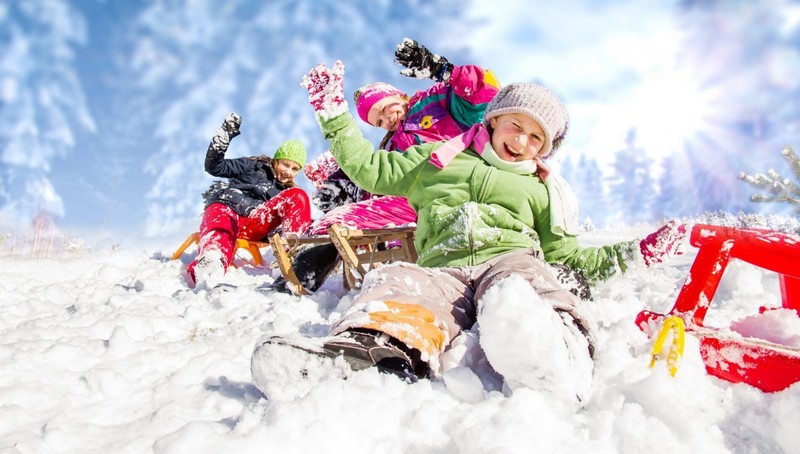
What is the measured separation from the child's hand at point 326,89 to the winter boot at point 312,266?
1.57m

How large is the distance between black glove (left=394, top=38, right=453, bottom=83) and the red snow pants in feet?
5.60

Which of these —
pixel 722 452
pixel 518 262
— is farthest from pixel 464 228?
pixel 722 452

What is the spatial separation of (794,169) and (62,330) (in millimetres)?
11327

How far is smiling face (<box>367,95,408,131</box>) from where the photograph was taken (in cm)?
379

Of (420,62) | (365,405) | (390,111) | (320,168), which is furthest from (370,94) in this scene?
(365,405)

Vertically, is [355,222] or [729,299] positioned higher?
[355,222]

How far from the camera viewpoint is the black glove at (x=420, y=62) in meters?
3.48

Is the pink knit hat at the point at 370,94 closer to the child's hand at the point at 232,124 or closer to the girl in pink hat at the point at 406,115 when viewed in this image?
the girl in pink hat at the point at 406,115

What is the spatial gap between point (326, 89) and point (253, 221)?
9.93 feet

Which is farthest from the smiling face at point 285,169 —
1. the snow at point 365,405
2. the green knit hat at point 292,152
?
the snow at point 365,405

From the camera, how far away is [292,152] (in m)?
5.79

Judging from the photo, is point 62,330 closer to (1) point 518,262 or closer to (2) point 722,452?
(1) point 518,262

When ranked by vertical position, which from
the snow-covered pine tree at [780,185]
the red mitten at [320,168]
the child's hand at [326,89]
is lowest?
the child's hand at [326,89]

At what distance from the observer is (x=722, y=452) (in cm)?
102
